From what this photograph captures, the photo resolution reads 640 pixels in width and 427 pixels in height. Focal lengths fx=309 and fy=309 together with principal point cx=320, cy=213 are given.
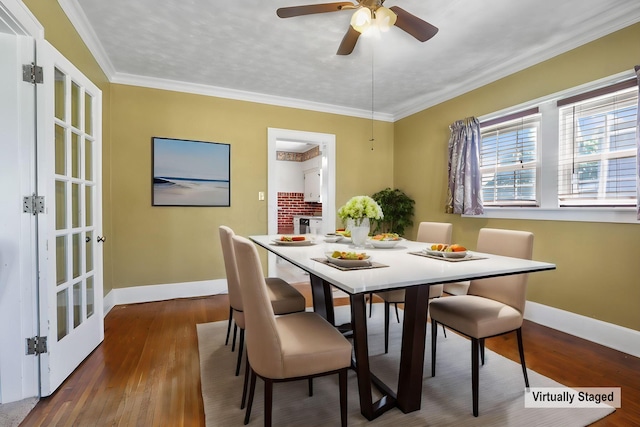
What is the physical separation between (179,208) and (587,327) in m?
4.22

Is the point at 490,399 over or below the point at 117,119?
below

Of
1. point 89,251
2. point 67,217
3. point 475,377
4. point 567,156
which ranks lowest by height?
point 475,377

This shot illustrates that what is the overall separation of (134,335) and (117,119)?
2.36 meters

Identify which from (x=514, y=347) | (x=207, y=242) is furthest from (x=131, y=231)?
(x=514, y=347)

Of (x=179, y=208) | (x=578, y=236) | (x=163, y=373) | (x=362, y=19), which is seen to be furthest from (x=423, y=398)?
(x=179, y=208)

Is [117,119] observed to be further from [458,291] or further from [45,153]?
[458,291]

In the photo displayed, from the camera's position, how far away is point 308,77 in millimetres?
3539

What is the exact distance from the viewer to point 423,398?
178 cm

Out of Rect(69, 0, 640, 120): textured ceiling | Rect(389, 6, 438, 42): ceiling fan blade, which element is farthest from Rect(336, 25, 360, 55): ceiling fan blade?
Rect(69, 0, 640, 120): textured ceiling

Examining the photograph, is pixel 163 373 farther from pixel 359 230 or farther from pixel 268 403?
pixel 359 230

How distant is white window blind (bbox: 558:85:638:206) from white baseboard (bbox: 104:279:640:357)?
3.23 feet

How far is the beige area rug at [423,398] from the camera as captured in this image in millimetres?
1576

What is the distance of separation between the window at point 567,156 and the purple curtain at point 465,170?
138 mm

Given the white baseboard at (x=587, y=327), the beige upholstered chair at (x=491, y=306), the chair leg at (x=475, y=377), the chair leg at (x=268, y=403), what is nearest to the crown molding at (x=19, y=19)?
the chair leg at (x=268, y=403)
